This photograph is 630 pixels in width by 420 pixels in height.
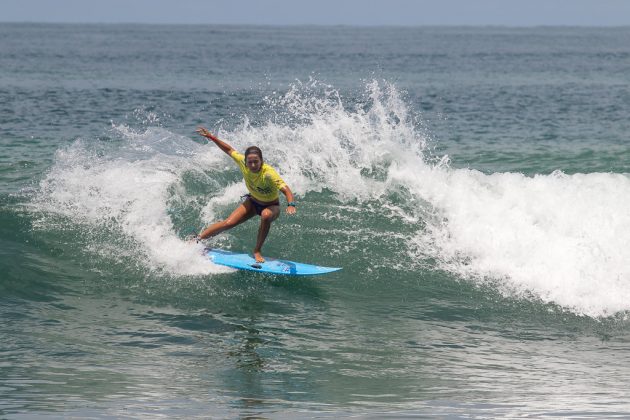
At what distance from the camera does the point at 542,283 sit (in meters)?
13.3

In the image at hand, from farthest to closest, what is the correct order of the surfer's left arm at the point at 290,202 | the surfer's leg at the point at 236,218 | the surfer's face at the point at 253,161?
1. the surfer's leg at the point at 236,218
2. the surfer's face at the point at 253,161
3. the surfer's left arm at the point at 290,202

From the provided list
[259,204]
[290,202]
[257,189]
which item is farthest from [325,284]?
[290,202]

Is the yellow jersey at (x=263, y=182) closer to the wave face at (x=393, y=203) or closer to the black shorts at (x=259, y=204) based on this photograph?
the black shorts at (x=259, y=204)

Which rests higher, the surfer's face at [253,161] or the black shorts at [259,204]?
the surfer's face at [253,161]

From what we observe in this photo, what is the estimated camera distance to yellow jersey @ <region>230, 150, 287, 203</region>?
1240 centimetres

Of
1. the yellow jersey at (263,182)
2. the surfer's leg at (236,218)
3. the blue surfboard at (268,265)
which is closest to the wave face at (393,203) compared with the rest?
the blue surfboard at (268,265)

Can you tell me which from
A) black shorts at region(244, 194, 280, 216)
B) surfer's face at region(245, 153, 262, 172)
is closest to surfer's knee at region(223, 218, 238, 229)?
black shorts at region(244, 194, 280, 216)

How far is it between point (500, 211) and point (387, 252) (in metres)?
2.38

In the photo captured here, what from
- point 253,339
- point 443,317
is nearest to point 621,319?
point 443,317

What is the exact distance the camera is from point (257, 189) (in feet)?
41.4

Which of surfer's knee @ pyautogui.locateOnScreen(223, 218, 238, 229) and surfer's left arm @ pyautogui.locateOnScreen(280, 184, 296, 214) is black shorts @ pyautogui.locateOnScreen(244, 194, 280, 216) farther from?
surfer's left arm @ pyautogui.locateOnScreen(280, 184, 296, 214)

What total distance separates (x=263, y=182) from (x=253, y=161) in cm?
50

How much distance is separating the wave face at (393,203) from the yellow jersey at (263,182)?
1231 mm

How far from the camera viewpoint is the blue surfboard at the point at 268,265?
12.7 m
